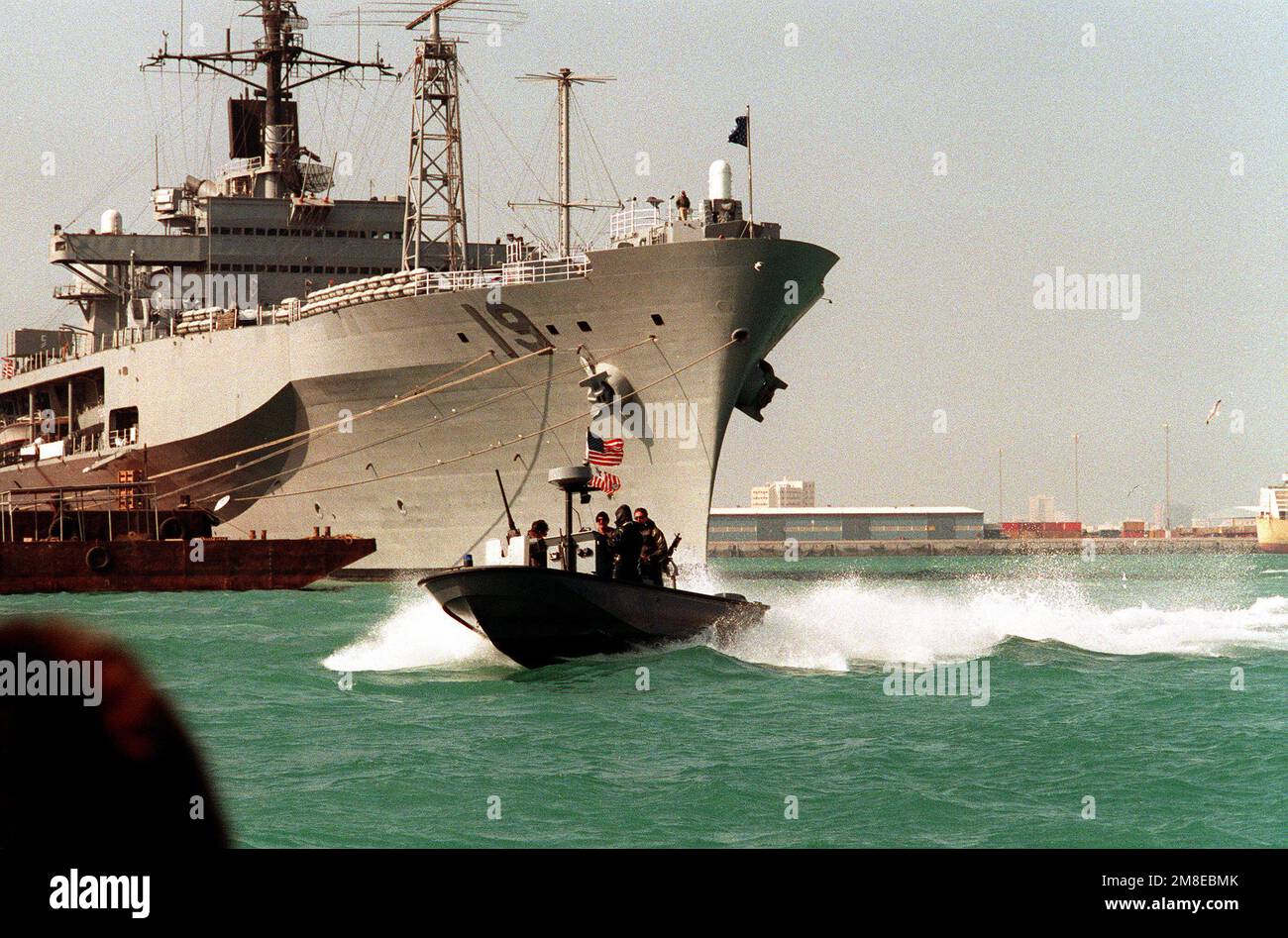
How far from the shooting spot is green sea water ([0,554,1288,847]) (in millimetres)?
12227

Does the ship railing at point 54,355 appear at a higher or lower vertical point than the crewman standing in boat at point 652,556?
higher

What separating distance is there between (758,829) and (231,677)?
12.3 metres

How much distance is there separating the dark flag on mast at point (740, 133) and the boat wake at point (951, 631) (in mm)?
11643

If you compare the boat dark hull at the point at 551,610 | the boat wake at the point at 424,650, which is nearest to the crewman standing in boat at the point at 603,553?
the boat dark hull at the point at 551,610

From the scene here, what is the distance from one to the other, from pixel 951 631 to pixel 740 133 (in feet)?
47.9

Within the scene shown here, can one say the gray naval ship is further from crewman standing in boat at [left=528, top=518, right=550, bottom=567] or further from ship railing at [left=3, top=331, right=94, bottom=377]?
crewman standing in boat at [left=528, top=518, right=550, bottom=567]

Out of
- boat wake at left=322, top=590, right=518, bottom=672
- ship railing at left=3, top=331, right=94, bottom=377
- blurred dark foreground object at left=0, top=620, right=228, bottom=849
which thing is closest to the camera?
blurred dark foreground object at left=0, top=620, right=228, bottom=849

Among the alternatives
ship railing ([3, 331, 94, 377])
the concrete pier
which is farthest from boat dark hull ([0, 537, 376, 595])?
the concrete pier

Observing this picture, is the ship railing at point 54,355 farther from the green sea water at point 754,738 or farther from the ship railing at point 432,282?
the green sea water at point 754,738

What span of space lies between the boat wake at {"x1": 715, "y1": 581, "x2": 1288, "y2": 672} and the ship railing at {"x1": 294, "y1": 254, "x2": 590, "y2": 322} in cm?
1113

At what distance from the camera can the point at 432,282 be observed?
134 feet

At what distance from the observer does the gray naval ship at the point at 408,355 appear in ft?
121

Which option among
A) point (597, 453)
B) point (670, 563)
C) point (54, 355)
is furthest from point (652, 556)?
point (54, 355)

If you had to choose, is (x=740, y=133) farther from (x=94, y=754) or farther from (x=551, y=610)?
A: (x=94, y=754)
